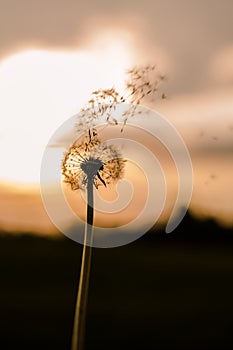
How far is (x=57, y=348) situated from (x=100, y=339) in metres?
0.88

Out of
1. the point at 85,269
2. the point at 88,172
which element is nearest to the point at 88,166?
the point at 88,172

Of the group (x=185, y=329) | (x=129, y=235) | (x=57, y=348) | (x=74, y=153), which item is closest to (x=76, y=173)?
(x=74, y=153)

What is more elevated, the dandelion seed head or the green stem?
the dandelion seed head

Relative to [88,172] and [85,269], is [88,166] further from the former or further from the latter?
[85,269]

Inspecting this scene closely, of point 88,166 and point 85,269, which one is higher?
point 88,166

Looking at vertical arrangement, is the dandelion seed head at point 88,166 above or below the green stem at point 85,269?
above

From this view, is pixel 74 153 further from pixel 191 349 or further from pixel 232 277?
pixel 232 277

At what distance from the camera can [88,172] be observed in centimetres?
845

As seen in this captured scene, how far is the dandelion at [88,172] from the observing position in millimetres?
8438

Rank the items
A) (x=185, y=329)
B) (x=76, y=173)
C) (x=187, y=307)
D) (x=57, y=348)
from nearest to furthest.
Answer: (x=76, y=173) → (x=57, y=348) → (x=185, y=329) → (x=187, y=307)

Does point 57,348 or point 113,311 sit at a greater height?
point 113,311

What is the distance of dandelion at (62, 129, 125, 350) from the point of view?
27.7 ft

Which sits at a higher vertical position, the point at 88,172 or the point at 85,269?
the point at 88,172

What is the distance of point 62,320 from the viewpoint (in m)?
12.4
